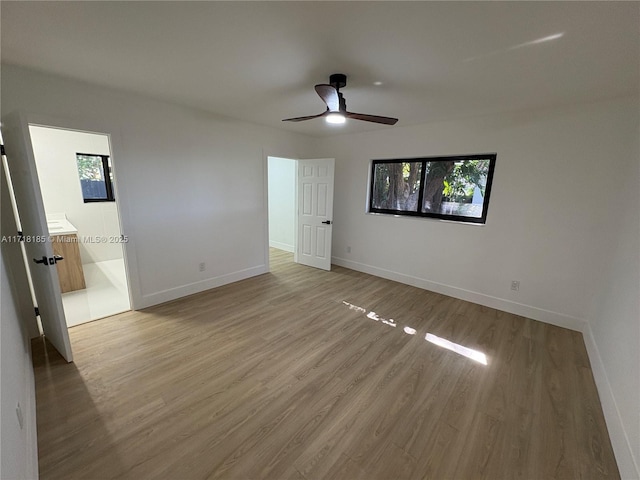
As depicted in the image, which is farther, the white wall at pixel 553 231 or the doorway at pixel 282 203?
the doorway at pixel 282 203

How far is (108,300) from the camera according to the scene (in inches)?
138

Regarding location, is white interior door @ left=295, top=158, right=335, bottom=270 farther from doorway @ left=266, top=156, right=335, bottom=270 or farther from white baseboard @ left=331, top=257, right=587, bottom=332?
white baseboard @ left=331, top=257, right=587, bottom=332

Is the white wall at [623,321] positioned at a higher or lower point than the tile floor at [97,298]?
higher

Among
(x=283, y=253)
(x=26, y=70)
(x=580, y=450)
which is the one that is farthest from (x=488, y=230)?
(x=26, y=70)

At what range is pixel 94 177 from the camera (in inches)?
196

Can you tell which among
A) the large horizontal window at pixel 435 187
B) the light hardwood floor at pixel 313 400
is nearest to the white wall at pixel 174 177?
the light hardwood floor at pixel 313 400

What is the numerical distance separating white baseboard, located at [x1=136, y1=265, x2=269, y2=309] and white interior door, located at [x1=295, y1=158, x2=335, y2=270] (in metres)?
0.95

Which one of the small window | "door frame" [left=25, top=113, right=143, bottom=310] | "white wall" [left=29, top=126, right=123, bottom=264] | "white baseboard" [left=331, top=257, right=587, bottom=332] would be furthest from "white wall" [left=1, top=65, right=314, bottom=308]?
the small window

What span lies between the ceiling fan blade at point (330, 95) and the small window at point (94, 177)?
4.74 metres

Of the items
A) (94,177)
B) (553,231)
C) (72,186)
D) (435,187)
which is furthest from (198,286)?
(553,231)

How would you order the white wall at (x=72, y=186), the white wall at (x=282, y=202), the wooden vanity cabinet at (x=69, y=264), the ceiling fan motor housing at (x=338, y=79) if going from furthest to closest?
the white wall at (x=282, y=202) → the white wall at (x=72, y=186) → the wooden vanity cabinet at (x=69, y=264) → the ceiling fan motor housing at (x=338, y=79)

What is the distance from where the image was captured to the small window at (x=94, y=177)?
15.8ft

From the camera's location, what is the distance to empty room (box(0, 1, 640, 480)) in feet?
5.07

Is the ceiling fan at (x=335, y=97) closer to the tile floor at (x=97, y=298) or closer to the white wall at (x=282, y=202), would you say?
the tile floor at (x=97, y=298)
